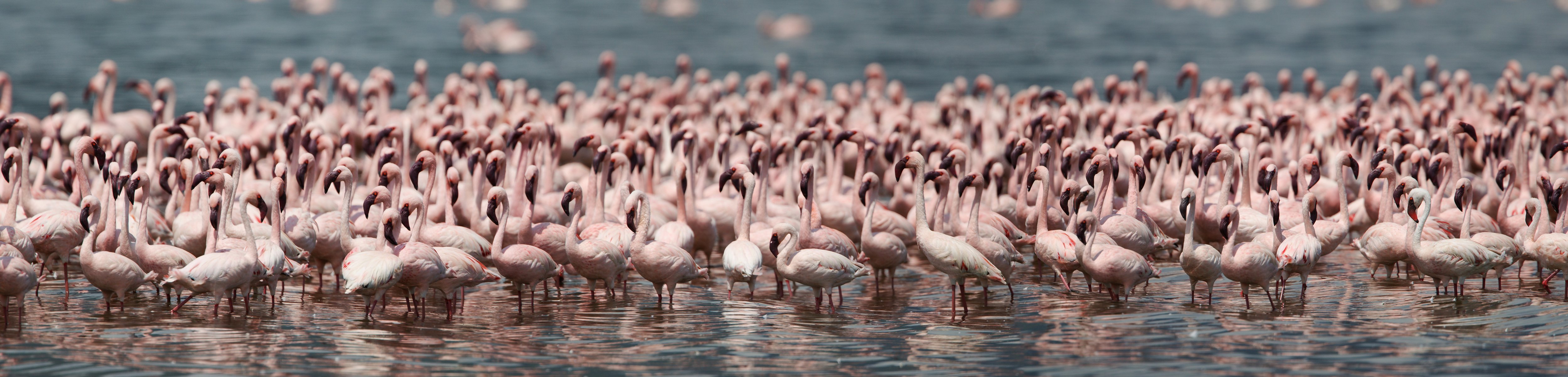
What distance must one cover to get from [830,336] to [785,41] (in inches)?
1553

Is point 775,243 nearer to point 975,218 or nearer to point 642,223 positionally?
point 642,223

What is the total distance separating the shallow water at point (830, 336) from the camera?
9.30 metres

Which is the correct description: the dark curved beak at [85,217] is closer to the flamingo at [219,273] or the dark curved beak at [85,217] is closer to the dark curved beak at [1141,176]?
the flamingo at [219,273]

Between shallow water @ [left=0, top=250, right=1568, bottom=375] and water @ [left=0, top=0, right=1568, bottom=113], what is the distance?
20.3 m

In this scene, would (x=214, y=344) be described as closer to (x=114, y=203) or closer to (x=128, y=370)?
(x=128, y=370)

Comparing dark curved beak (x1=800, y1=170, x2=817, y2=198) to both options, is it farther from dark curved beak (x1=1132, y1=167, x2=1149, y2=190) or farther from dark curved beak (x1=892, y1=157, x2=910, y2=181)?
dark curved beak (x1=1132, y1=167, x2=1149, y2=190)

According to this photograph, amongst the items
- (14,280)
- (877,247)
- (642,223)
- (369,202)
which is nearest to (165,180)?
(369,202)

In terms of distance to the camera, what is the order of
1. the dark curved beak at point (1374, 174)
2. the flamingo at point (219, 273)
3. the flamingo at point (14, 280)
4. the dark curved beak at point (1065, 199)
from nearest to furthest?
the flamingo at point (14, 280)
the flamingo at point (219, 273)
the dark curved beak at point (1065, 199)
the dark curved beak at point (1374, 174)

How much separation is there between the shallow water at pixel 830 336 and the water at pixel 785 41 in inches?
799

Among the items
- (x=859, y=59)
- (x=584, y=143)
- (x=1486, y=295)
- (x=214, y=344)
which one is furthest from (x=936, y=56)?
(x=214, y=344)

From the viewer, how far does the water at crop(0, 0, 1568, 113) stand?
1522 inches

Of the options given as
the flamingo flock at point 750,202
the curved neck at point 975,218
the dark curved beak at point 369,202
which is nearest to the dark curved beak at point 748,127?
the flamingo flock at point 750,202

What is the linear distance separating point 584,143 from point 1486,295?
337 inches

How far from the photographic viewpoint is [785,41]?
4953 cm
